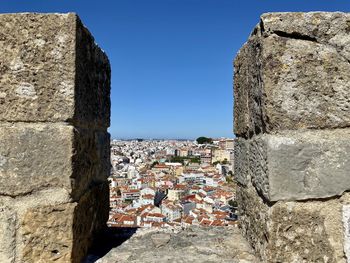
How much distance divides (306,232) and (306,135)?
1.52 feet

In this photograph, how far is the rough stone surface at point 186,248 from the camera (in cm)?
207

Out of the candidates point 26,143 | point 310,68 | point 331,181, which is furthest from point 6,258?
point 310,68

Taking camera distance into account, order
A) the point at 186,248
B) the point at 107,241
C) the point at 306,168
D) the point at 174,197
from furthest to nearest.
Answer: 1. the point at 174,197
2. the point at 107,241
3. the point at 186,248
4. the point at 306,168

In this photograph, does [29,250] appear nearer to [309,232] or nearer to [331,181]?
[309,232]

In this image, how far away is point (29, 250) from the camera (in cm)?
181

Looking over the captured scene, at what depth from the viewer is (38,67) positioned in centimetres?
182

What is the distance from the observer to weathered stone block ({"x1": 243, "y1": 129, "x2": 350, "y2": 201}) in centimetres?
176

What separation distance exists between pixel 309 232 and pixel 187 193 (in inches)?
1912

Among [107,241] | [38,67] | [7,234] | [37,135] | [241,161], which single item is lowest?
[107,241]

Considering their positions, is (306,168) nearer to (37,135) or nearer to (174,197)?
(37,135)

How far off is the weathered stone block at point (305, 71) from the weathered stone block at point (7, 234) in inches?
Answer: 52.4

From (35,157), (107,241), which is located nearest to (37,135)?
(35,157)

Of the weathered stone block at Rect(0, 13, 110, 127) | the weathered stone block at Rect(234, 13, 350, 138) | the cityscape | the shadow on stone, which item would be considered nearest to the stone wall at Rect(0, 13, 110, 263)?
the weathered stone block at Rect(0, 13, 110, 127)

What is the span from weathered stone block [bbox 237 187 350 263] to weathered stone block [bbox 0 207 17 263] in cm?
124
